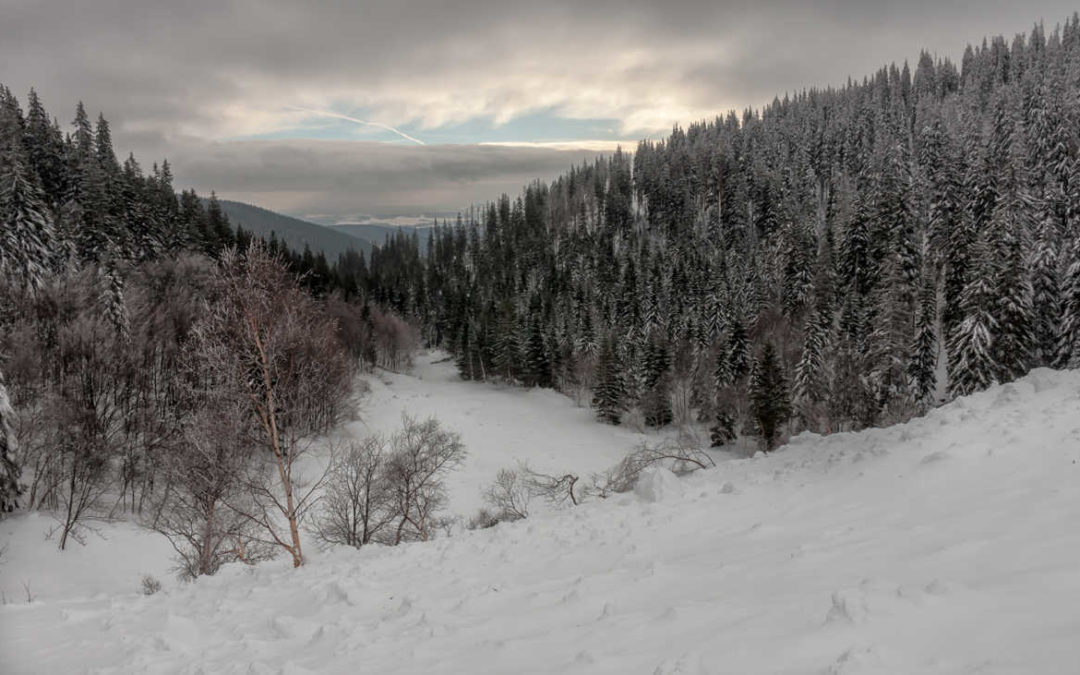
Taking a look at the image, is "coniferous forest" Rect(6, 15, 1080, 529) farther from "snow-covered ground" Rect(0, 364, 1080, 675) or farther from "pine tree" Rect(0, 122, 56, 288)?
"snow-covered ground" Rect(0, 364, 1080, 675)

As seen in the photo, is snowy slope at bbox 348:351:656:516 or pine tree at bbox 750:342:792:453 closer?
snowy slope at bbox 348:351:656:516

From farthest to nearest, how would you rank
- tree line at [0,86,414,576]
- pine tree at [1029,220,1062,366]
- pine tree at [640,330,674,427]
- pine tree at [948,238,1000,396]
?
pine tree at [640,330,674,427], pine tree at [1029,220,1062,366], pine tree at [948,238,1000,396], tree line at [0,86,414,576]

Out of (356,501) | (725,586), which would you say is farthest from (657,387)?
(725,586)

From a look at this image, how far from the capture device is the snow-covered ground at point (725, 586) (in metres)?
4.56

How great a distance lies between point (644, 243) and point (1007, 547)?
122382 mm

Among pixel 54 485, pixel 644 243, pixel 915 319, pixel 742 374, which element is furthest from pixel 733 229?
pixel 54 485

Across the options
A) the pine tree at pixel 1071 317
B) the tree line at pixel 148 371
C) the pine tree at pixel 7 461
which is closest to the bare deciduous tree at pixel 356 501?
the tree line at pixel 148 371

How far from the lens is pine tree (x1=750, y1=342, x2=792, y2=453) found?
4575cm

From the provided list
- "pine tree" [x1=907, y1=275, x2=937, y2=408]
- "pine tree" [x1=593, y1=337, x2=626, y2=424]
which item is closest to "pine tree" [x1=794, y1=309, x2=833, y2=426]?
"pine tree" [x1=907, y1=275, x2=937, y2=408]

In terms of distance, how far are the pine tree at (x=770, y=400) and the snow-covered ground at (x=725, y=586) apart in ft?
114

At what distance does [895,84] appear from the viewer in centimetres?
15438

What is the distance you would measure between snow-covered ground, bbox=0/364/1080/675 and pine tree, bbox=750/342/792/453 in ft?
114

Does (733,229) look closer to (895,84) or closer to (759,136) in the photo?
(759,136)

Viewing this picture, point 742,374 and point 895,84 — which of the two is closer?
point 742,374
